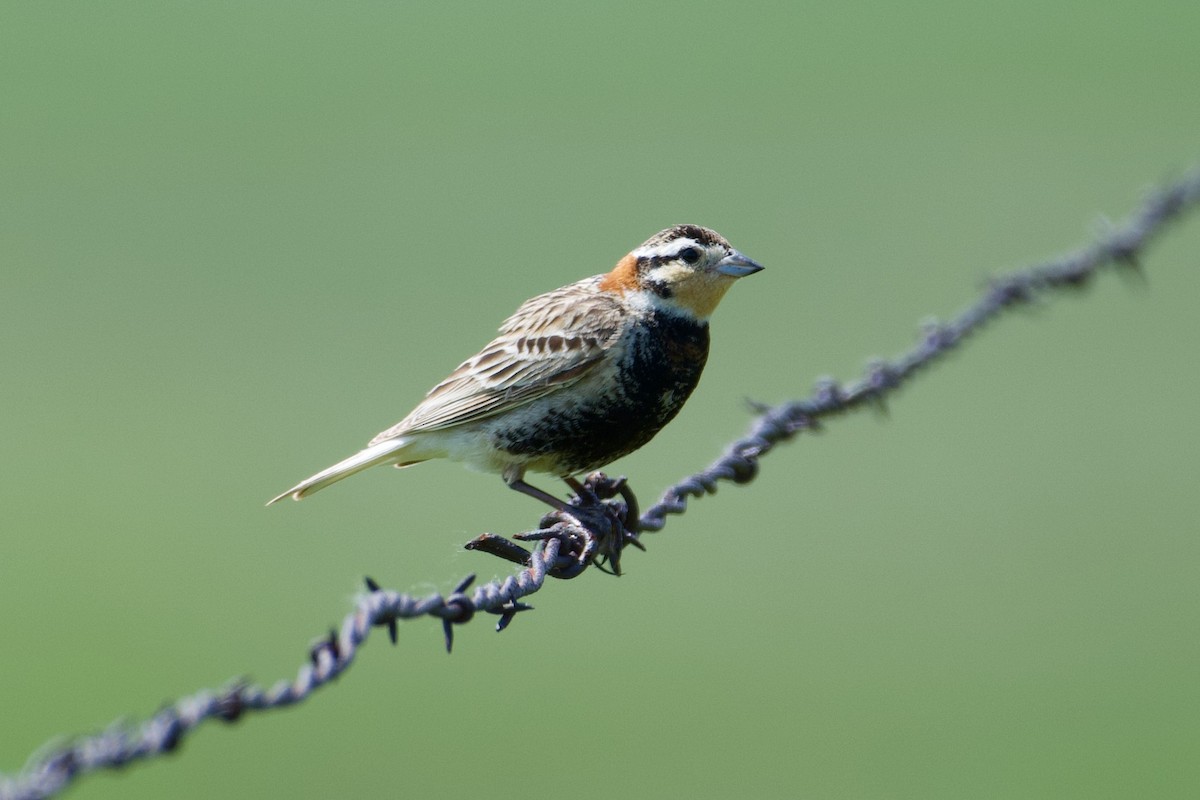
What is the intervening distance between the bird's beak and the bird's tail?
1461mm

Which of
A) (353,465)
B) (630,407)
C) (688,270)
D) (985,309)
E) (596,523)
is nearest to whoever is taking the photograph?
(985,309)

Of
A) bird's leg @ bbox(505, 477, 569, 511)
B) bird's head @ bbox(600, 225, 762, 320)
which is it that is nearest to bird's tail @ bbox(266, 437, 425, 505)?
bird's leg @ bbox(505, 477, 569, 511)

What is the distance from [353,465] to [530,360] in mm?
838

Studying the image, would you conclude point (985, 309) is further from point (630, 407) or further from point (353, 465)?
point (353, 465)

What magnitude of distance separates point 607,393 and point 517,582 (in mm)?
1858

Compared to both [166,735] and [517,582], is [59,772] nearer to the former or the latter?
[166,735]

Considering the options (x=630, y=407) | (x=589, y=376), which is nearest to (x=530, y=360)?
(x=589, y=376)

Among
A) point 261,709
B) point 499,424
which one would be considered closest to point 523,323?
point 499,424

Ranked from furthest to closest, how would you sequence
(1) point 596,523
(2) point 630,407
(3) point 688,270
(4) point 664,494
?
(3) point 688,270
(2) point 630,407
(1) point 596,523
(4) point 664,494

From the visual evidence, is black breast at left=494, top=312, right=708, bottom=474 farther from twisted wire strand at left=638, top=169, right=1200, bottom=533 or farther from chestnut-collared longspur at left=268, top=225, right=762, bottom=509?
twisted wire strand at left=638, top=169, right=1200, bottom=533

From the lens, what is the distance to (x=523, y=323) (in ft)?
20.7

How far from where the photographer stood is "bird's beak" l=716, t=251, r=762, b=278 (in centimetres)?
596

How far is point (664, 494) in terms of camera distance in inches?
201

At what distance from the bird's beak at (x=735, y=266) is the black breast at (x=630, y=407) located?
0.84 ft
